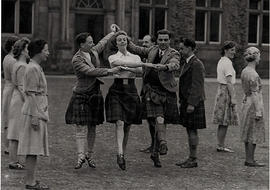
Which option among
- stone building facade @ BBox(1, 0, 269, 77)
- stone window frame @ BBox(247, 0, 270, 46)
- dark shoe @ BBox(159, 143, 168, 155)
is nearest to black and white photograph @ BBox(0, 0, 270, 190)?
dark shoe @ BBox(159, 143, 168, 155)

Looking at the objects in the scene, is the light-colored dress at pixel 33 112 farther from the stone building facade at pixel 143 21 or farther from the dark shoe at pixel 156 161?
the stone building facade at pixel 143 21

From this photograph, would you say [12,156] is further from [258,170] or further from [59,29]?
[59,29]

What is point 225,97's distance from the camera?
392 inches

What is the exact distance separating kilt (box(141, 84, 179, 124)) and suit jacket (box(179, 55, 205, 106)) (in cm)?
20

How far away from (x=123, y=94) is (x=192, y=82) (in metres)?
0.97

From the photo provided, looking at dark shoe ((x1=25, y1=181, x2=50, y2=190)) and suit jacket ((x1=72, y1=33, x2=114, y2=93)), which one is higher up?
suit jacket ((x1=72, y1=33, x2=114, y2=93))

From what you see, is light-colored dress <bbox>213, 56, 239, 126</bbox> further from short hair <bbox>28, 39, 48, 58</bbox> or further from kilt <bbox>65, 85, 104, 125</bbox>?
short hair <bbox>28, 39, 48, 58</bbox>

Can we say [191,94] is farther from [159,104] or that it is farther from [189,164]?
[189,164]

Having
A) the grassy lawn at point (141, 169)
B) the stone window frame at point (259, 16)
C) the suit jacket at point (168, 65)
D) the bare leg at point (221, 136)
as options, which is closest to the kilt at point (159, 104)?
the suit jacket at point (168, 65)

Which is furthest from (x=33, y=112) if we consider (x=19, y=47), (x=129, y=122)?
(x=129, y=122)

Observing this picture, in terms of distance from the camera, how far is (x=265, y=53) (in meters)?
30.7

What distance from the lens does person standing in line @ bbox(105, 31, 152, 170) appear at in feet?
27.0

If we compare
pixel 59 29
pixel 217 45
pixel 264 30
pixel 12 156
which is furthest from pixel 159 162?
pixel 264 30

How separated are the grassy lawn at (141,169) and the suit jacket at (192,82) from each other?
0.96 m
